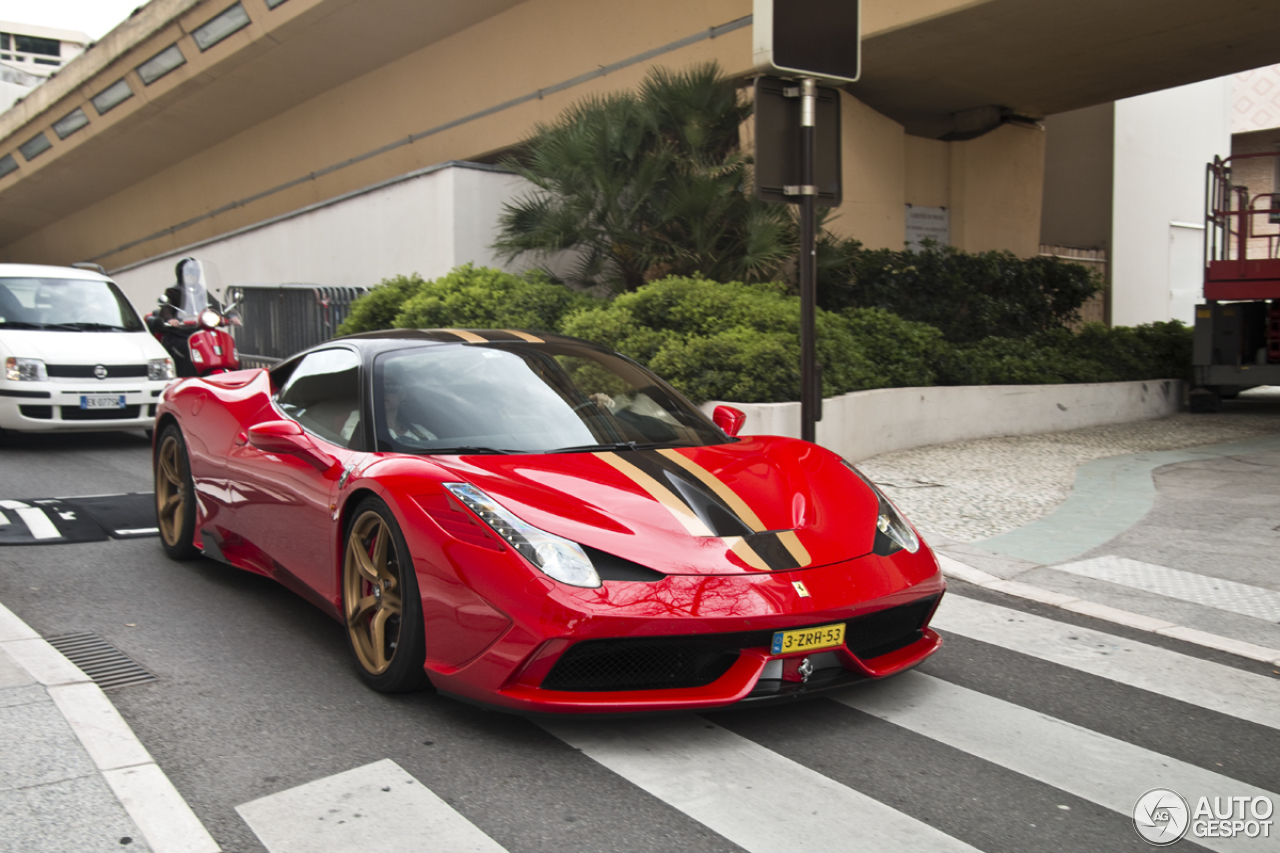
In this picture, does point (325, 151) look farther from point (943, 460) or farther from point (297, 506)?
point (297, 506)

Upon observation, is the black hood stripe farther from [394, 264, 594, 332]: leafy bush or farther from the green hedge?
[394, 264, 594, 332]: leafy bush

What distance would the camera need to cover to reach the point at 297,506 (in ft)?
15.1

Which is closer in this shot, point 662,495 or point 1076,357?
point 662,495

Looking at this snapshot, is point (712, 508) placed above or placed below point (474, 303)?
below

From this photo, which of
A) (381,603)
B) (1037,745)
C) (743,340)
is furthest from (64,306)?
(1037,745)

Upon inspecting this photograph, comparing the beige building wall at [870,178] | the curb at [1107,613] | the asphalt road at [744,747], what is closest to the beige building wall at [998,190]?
the beige building wall at [870,178]

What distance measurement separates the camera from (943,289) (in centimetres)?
1358

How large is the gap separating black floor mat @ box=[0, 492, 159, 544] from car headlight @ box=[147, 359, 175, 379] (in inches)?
119

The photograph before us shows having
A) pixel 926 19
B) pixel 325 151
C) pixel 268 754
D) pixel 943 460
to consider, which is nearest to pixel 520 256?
pixel 926 19

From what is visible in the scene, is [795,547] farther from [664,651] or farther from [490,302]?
[490,302]

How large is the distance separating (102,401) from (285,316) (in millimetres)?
7519

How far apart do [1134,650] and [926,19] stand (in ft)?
27.9

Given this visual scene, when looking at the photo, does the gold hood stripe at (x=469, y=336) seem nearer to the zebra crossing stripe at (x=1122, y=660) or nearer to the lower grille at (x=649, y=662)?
the lower grille at (x=649, y=662)

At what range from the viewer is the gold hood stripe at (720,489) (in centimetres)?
372
